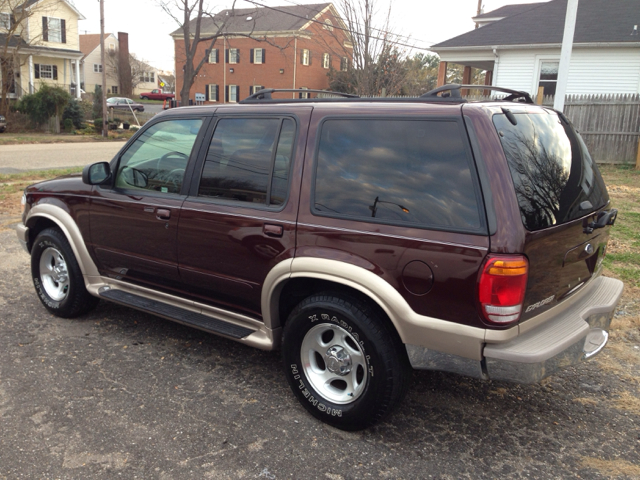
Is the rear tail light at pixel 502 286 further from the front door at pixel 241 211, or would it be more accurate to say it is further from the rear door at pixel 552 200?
the front door at pixel 241 211

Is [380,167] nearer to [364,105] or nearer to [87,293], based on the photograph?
Answer: [364,105]

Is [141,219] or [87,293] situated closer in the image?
[141,219]

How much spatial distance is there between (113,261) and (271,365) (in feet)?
4.90

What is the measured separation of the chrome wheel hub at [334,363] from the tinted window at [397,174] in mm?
719

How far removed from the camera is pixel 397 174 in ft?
9.78

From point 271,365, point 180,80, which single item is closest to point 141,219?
point 271,365

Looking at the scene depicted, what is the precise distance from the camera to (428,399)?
3.65 metres

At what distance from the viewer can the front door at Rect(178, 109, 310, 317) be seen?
11.1 ft

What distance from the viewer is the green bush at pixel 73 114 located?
2883 cm

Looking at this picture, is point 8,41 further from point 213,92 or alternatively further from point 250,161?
point 250,161

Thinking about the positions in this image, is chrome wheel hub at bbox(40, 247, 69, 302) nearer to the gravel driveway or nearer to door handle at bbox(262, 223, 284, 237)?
the gravel driveway

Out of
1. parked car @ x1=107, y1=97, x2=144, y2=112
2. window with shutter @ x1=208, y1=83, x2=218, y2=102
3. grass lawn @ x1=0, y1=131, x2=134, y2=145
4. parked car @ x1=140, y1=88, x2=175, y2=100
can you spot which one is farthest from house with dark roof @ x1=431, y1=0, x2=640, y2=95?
parked car @ x1=140, y1=88, x2=175, y2=100

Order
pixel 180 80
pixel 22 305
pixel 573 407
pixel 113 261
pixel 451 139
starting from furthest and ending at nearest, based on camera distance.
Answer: pixel 180 80 < pixel 22 305 < pixel 113 261 < pixel 573 407 < pixel 451 139

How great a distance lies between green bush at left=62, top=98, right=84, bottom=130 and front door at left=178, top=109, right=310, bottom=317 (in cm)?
2823
